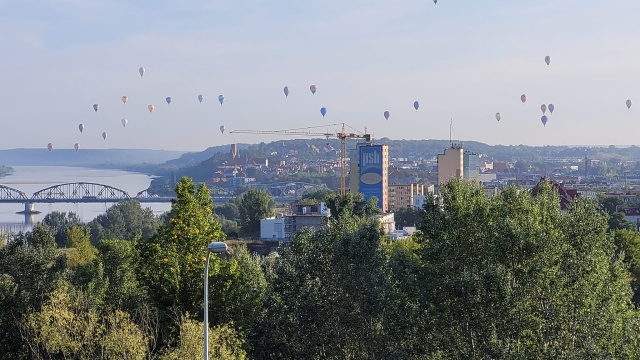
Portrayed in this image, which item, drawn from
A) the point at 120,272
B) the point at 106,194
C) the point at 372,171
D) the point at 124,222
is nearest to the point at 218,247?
the point at 120,272

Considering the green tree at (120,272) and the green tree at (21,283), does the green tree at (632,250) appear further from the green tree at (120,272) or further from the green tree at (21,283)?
the green tree at (21,283)

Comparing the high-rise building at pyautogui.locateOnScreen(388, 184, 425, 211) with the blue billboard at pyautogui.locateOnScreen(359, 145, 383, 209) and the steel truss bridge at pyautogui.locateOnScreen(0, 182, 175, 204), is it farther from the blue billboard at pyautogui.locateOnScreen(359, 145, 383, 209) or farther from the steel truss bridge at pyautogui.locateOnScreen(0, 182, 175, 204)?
the steel truss bridge at pyautogui.locateOnScreen(0, 182, 175, 204)

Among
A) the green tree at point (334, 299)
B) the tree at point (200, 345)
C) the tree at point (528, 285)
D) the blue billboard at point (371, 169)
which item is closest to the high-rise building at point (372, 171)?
the blue billboard at point (371, 169)

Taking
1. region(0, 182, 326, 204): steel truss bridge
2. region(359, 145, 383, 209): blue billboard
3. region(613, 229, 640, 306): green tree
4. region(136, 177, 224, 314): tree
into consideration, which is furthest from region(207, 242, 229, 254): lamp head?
region(0, 182, 326, 204): steel truss bridge

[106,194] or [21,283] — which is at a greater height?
[21,283]

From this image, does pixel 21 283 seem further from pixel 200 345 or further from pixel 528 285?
pixel 528 285
